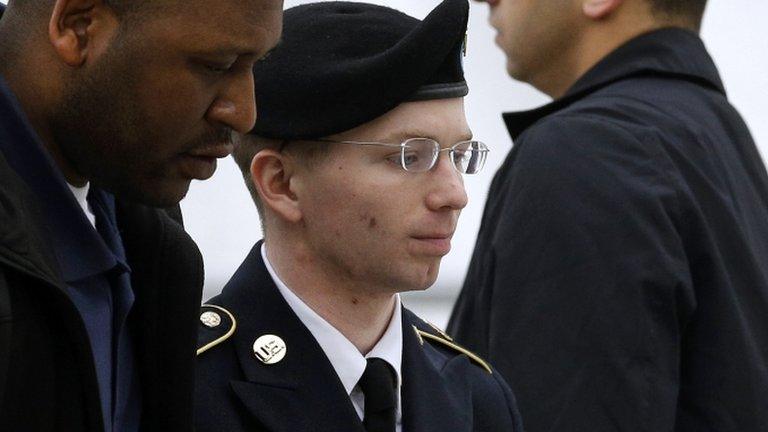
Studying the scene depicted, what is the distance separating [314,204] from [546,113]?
859 mm

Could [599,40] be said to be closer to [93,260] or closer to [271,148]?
[271,148]

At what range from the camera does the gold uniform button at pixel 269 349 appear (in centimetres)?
229

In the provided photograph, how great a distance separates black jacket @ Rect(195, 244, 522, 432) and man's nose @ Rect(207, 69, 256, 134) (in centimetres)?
47

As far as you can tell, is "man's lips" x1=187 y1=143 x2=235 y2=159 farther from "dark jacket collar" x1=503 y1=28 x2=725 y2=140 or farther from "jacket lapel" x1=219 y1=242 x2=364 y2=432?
"dark jacket collar" x1=503 y1=28 x2=725 y2=140

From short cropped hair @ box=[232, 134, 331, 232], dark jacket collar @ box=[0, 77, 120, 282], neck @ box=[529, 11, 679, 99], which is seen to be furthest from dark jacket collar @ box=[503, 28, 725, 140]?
dark jacket collar @ box=[0, 77, 120, 282]

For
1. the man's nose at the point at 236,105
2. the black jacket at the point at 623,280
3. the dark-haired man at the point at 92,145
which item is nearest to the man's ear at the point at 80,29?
the dark-haired man at the point at 92,145

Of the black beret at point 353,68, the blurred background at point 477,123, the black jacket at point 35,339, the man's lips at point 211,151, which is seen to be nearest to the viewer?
the black jacket at point 35,339

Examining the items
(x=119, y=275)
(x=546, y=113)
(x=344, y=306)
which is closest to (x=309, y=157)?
(x=344, y=306)

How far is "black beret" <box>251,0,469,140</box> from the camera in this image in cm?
233

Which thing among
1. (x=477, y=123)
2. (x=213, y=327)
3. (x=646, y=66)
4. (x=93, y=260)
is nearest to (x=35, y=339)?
(x=93, y=260)

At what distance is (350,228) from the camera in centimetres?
232

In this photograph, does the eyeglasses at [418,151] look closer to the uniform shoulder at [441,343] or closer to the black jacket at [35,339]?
the uniform shoulder at [441,343]

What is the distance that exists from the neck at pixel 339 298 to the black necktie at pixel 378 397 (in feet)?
0.13

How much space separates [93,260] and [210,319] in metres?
Answer: 0.47
